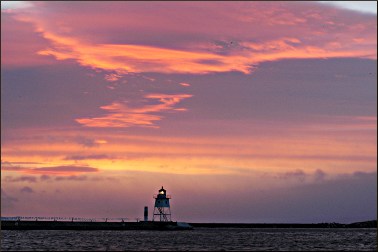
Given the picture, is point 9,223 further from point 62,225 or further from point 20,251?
point 20,251

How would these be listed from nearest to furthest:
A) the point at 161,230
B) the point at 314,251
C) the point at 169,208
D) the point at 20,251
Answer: the point at 20,251
the point at 314,251
the point at 169,208
the point at 161,230

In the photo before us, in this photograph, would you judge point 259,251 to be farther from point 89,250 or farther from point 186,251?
point 89,250

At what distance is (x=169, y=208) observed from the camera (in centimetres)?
18025

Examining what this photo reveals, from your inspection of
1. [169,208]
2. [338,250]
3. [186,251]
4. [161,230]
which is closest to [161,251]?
[186,251]

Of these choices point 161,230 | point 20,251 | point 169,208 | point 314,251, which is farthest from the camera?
point 161,230

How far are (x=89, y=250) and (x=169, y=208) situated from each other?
9175 centimetres

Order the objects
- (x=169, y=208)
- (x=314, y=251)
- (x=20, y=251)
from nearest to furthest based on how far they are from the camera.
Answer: (x=20, y=251) → (x=314, y=251) → (x=169, y=208)

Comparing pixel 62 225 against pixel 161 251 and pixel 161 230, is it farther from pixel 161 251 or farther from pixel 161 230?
pixel 161 251

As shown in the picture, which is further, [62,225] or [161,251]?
[62,225]

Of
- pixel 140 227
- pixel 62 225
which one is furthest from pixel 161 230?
pixel 62 225

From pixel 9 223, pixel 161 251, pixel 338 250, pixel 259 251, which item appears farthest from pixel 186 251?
pixel 9 223

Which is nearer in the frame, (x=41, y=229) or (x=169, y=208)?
(x=169, y=208)

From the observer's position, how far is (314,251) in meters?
94.4

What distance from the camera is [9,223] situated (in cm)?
19800
